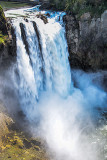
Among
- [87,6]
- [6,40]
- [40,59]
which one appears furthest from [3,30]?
[87,6]

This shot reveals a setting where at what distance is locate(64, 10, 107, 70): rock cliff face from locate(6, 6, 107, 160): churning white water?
0.89 m

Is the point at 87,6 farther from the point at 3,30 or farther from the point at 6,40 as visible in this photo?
the point at 6,40

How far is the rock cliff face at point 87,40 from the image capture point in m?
14.7

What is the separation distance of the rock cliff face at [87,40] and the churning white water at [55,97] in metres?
0.89

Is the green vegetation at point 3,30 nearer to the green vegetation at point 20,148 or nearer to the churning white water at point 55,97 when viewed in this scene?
the churning white water at point 55,97

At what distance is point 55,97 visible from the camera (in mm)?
14234

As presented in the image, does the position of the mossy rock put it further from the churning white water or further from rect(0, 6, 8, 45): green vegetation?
the churning white water

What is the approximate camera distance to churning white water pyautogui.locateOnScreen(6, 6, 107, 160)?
396 inches

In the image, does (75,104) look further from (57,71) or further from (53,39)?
(53,39)

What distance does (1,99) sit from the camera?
10859 millimetres

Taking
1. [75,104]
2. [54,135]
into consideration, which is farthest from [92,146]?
[75,104]

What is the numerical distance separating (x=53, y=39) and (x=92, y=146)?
9.03m

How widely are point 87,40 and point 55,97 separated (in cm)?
643

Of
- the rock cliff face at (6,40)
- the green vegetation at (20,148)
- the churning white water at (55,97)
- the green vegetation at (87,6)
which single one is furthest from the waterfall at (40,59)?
the green vegetation at (20,148)
